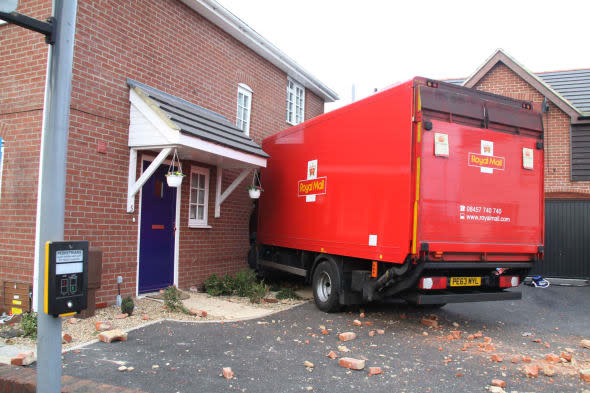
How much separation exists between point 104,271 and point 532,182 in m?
6.81

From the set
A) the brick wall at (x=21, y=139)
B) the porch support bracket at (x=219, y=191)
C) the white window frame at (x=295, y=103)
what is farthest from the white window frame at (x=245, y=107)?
the brick wall at (x=21, y=139)

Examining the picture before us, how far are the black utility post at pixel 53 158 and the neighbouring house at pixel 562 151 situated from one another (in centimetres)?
1384

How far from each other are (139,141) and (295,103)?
717 cm

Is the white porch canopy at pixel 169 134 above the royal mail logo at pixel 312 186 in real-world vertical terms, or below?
above

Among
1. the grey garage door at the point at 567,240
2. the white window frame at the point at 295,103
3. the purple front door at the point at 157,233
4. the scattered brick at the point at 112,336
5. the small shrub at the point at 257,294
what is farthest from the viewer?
the white window frame at the point at 295,103

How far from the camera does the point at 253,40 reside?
37.1 ft

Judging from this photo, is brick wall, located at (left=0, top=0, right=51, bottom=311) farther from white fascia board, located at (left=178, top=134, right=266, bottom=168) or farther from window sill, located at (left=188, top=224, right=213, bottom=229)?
window sill, located at (left=188, top=224, right=213, bottom=229)

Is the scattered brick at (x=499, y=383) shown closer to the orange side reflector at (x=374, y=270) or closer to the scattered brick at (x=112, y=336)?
Answer: the orange side reflector at (x=374, y=270)

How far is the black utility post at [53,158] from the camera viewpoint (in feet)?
9.41

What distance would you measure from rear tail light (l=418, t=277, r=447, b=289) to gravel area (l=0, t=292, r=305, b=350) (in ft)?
8.98

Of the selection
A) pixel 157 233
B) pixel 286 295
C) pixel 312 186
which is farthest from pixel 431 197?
pixel 157 233

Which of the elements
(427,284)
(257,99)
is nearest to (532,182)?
(427,284)

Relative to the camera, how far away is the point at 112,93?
25.1 feet

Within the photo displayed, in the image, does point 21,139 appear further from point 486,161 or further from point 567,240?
point 567,240
